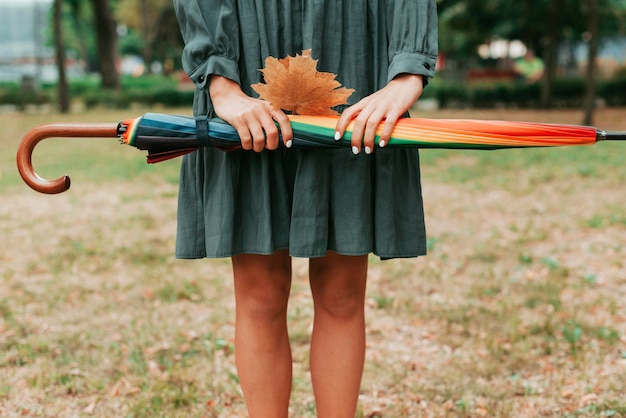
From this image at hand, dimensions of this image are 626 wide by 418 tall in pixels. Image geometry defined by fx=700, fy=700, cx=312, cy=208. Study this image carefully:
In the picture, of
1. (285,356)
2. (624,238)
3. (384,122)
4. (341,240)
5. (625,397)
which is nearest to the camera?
(384,122)

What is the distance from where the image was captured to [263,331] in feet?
6.41

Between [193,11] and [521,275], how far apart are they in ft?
11.5

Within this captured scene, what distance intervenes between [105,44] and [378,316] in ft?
79.6

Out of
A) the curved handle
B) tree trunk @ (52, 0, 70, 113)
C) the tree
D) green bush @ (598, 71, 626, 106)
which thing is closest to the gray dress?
the curved handle

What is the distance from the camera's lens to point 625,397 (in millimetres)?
2830

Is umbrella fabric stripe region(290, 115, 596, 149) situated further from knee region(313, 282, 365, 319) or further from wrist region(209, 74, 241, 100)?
knee region(313, 282, 365, 319)

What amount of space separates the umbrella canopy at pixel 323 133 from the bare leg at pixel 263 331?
38 centimetres

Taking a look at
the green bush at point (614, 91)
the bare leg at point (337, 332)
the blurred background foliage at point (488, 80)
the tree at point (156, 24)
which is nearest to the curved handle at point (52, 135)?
the bare leg at point (337, 332)

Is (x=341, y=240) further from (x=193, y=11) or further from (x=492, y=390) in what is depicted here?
(x=492, y=390)

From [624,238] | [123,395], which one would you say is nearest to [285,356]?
[123,395]

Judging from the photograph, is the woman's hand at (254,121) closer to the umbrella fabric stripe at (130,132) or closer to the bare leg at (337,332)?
the umbrella fabric stripe at (130,132)

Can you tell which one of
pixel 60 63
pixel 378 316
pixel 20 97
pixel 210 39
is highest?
pixel 60 63

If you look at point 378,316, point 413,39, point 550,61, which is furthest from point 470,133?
point 550,61

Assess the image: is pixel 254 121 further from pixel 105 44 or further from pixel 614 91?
pixel 105 44
